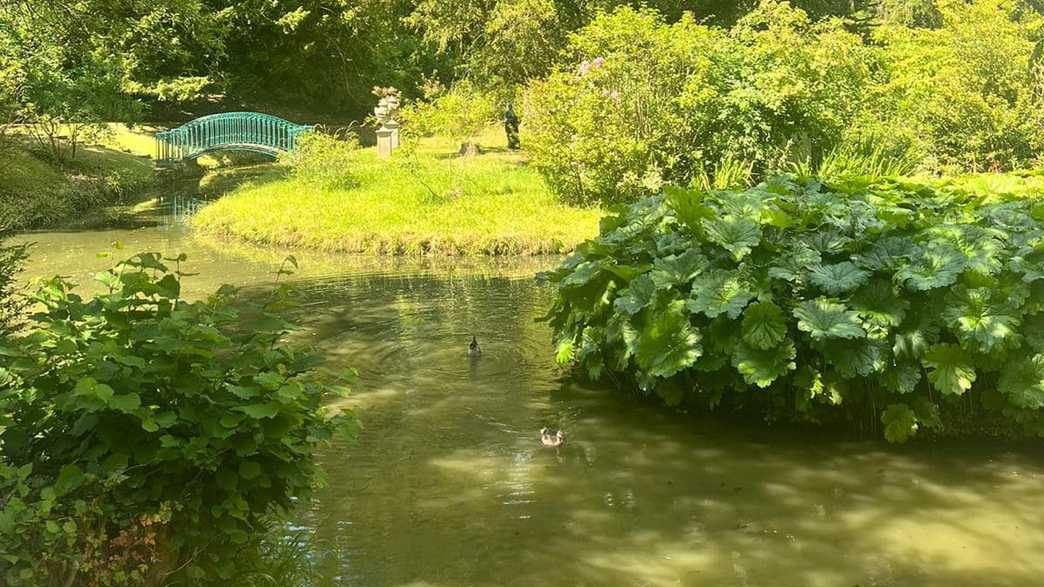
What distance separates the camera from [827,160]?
47.6 ft

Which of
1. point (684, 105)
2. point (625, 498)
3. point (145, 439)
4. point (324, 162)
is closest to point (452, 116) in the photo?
point (324, 162)

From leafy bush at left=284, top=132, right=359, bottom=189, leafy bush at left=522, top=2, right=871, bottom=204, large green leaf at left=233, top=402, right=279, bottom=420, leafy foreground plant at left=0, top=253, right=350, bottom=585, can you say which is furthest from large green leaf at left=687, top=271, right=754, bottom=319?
leafy bush at left=284, top=132, right=359, bottom=189

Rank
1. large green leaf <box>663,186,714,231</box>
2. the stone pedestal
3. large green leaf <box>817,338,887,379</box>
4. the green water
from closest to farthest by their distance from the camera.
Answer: the green water → large green leaf <box>817,338,887,379</box> → large green leaf <box>663,186,714,231</box> → the stone pedestal

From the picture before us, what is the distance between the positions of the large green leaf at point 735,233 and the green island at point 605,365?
32 mm

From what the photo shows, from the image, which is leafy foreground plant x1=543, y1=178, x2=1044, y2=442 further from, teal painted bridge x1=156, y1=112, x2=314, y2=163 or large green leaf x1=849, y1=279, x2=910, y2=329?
teal painted bridge x1=156, y1=112, x2=314, y2=163

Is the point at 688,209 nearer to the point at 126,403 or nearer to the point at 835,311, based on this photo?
the point at 835,311

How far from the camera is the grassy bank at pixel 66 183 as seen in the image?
18609mm

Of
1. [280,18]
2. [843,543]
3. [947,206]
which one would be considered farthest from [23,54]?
[843,543]

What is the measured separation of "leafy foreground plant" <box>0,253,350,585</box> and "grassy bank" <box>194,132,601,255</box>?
10.3 metres

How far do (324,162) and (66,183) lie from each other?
247 inches

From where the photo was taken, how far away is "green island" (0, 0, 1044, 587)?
347cm

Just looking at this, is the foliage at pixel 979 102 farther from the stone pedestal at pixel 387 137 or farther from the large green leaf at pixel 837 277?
the stone pedestal at pixel 387 137

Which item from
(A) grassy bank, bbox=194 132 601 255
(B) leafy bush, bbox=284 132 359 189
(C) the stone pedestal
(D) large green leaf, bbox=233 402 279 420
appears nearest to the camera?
(D) large green leaf, bbox=233 402 279 420

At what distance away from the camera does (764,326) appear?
5.98 metres
